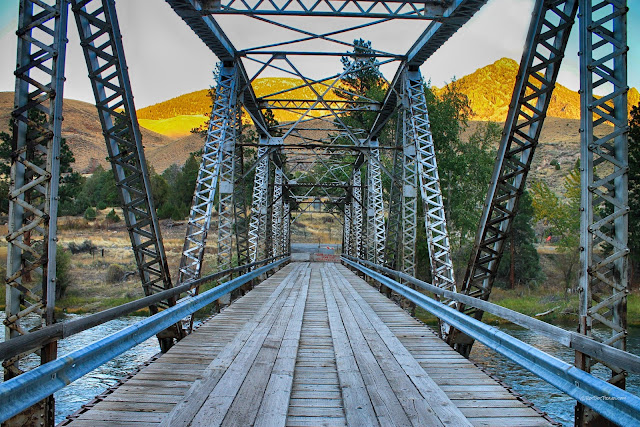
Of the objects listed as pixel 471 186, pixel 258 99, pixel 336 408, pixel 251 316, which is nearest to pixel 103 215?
pixel 471 186

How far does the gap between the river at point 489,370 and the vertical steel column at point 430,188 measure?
521 centimetres

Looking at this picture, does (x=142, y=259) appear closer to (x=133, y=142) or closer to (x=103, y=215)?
(x=133, y=142)

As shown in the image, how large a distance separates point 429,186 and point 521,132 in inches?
180

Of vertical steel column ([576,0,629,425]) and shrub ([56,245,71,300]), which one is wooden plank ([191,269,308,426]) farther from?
shrub ([56,245,71,300])

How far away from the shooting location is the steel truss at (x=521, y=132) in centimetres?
612

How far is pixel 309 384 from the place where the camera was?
16.2ft

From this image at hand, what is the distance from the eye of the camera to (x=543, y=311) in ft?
98.2

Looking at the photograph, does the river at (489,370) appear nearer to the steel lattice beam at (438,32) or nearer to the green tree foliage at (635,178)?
the steel lattice beam at (438,32)

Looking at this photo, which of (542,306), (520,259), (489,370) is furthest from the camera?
(520,259)

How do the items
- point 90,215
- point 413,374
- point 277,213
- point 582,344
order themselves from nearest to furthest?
point 582,344 → point 413,374 → point 277,213 → point 90,215

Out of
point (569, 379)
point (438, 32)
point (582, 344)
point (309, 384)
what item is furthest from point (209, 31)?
point (569, 379)

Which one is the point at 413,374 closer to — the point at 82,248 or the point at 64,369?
the point at 64,369

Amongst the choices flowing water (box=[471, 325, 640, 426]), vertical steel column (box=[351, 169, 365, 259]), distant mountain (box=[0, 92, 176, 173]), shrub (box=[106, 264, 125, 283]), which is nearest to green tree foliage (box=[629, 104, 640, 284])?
flowing water (box=[471, 325, 640, 426])

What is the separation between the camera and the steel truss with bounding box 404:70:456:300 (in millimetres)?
9852
